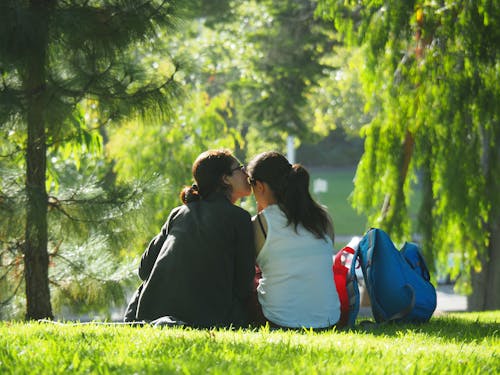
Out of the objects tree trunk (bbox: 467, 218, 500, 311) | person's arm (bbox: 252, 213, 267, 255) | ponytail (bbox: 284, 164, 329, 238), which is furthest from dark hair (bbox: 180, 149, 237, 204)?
tree trunk (bbox: 467, 218, 500, 311)

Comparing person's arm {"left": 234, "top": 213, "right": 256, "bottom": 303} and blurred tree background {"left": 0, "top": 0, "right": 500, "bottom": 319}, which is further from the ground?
blurred tree background {"left": 0, "top": 0, "right": 500, "bottom": 319}

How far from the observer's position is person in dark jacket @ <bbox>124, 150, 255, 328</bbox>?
16.6ft

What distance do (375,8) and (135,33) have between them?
3582 mm

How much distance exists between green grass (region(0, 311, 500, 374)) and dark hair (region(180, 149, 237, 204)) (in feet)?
3.30

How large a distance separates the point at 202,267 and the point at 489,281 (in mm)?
7405

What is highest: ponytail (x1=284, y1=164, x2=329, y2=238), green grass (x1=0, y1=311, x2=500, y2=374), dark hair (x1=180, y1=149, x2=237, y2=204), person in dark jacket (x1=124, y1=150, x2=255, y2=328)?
dark hair (x1=180, y1=149, x2=237, y2=204)

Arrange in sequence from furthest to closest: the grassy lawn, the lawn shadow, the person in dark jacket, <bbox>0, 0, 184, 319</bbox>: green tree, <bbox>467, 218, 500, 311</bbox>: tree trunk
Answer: the grassy lawn → <bbox>467, 218, 500, 311</bbox>: tree trunk → <bbox>0, 0, 184, 319</bbox>: green tree → the person in dark jacket → the lawn shadow

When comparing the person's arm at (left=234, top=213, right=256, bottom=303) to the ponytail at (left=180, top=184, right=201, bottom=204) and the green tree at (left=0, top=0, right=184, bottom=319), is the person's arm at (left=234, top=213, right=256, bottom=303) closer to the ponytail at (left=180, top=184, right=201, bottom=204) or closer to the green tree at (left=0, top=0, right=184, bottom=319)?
the ponytail at (left=180, top=184, right=201, bottom=204)

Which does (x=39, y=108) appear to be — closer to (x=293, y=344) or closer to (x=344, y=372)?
(x=293, y=344)

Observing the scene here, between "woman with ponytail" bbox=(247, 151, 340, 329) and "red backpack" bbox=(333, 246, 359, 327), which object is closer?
"woman with ponytail" bbox=(247, 151, 340, 329)

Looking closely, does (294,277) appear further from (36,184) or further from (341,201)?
(341,201)

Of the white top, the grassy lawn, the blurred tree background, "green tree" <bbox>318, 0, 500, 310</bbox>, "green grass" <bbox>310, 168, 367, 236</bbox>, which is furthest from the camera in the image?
"green grass" <bbox>310, 168, 367, 236</bbox>

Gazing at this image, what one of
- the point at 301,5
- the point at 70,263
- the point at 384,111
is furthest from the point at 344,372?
the point at 301,5

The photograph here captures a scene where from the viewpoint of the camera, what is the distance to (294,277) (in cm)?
522
